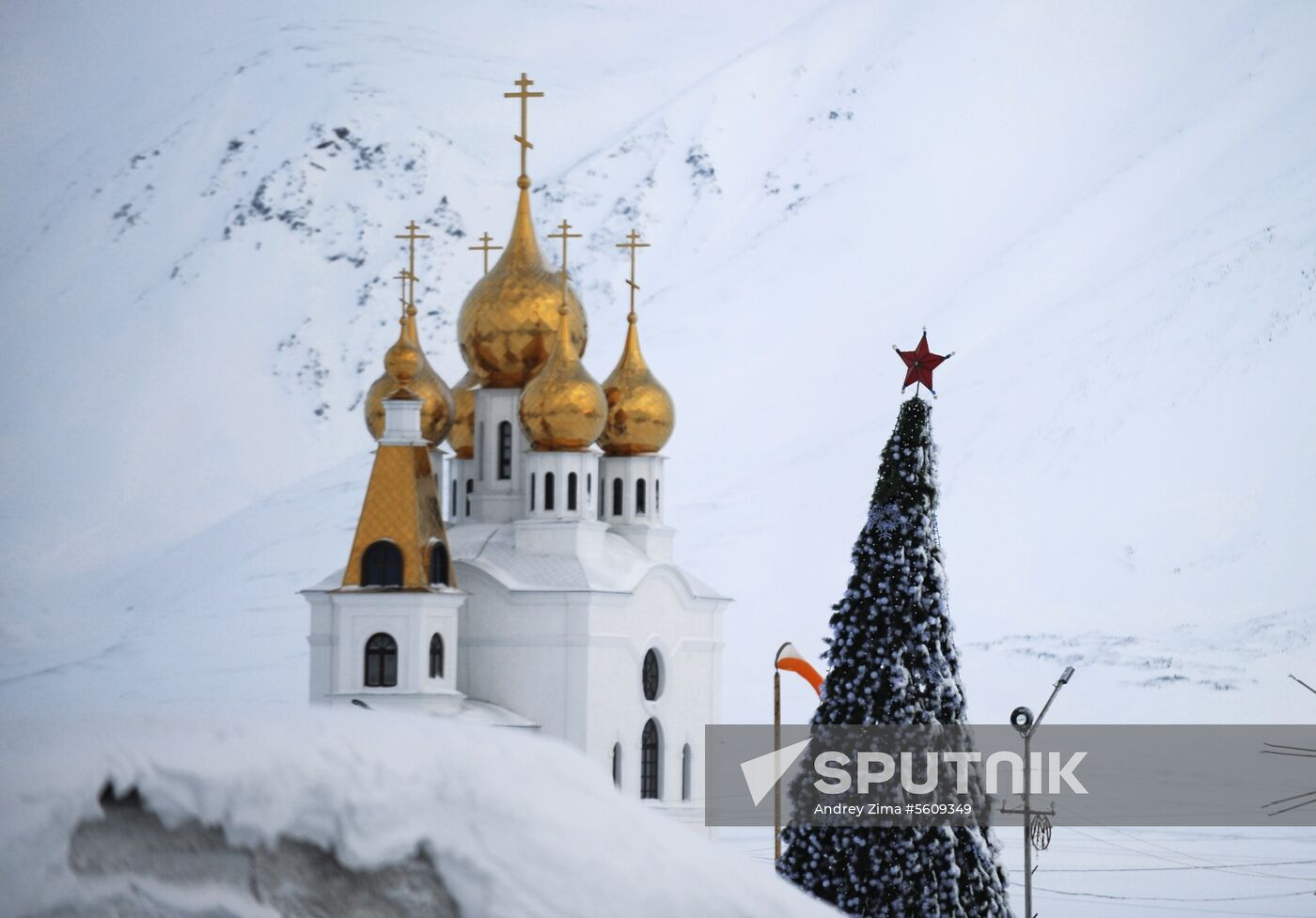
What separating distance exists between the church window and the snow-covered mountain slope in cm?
2835

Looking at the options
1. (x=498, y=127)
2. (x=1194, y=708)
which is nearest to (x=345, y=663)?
(x=1194, y=708)

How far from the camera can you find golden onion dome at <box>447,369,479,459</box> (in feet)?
98.8

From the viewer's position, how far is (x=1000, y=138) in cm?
9544

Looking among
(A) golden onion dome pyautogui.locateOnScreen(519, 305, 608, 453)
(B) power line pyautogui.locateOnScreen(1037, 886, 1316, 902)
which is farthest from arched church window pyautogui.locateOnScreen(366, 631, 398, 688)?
Result: (B) power line pyautogui.locateOnScreen(1037, 886, 1316, 902)

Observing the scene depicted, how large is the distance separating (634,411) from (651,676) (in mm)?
3435

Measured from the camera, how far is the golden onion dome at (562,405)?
1051 inches

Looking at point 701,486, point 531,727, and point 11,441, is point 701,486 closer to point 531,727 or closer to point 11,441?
point 11,441

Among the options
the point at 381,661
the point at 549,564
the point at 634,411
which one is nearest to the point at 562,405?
the point at 549,564

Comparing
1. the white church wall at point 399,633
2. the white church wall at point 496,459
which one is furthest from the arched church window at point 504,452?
the white church wall at point 399,633

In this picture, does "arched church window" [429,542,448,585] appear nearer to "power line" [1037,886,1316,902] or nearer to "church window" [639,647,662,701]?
"church window" [639,647,662,701]

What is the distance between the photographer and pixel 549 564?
2727cm

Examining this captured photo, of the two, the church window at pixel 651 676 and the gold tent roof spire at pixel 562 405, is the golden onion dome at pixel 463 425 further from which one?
the church window at pixel 651 676

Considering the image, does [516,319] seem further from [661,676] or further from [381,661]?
[381,661]

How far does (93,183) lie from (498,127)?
18607 millimetres
